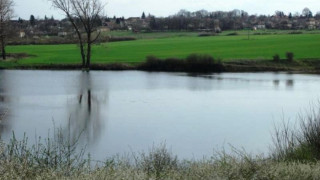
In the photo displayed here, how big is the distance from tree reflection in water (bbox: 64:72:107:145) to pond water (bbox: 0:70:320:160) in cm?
2

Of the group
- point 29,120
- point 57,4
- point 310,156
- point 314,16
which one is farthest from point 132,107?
point 314,16

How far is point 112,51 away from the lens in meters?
45.6

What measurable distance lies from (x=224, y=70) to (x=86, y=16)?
10.2m

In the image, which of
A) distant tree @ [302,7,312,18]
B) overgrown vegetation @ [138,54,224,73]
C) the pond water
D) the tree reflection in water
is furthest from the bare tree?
distant tree @ [302,7,312,18]

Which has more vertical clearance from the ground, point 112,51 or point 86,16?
point 86,16

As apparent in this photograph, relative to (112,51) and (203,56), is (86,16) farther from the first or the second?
(112,51)

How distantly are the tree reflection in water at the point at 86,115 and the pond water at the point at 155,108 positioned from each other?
2cm

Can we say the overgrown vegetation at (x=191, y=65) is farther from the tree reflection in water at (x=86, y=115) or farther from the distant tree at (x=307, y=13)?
the distant tree at (x=307, y=13)

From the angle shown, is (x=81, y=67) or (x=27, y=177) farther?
(x=81, y=67)

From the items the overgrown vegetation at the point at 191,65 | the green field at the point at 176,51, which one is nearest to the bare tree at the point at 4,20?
the green field at the point at 176,51

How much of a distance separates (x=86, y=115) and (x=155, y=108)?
262 centimetres

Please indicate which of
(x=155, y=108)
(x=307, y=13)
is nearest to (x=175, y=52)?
(x=155, y=108)

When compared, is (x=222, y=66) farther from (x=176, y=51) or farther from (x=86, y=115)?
(x=86, y=115)

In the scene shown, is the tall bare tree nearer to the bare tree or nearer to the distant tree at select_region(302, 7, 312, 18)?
the bare tree
